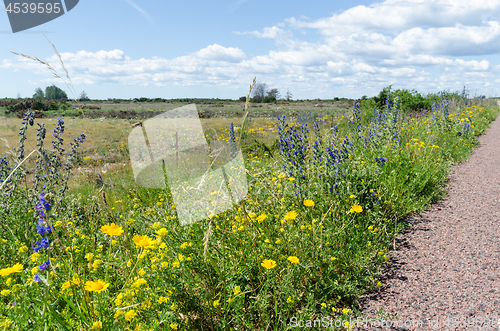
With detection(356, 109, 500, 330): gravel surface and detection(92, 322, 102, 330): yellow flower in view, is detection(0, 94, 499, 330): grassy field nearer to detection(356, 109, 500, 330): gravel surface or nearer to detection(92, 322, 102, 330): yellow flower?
detection(92, 322, 102, 330): yellow flower

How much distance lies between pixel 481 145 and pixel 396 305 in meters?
7.40

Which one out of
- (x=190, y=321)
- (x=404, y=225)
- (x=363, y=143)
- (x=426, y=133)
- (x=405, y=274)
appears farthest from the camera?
(x=426, y=133)

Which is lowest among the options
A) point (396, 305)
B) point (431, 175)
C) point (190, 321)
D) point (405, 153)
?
point (396, 305)

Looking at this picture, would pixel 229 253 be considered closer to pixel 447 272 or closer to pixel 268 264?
pixel 268 264

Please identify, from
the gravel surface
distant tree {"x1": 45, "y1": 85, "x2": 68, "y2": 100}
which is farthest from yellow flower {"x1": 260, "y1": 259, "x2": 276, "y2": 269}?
A: distant tree {"x1": 45, "y1": 85, "x2": 68, "y2": 100}

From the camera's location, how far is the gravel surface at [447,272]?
6.69 ft

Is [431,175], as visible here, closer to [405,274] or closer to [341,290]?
[405,274]

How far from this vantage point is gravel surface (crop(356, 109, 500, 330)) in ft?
6.69

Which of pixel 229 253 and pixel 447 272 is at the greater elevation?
pixel 229 253

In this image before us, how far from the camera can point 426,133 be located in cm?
655

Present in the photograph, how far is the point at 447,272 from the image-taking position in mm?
2510

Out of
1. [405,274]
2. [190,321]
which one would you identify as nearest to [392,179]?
[405,274]

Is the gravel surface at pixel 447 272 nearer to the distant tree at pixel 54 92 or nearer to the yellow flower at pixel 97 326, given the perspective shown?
the yellow flower at pixel 97 326

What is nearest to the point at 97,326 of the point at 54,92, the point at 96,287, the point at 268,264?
the point at 96,287
